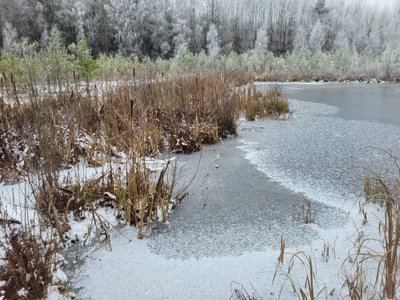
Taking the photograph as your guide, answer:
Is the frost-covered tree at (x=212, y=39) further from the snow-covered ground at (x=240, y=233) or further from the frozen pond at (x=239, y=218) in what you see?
the snow-covered ground at (x=240, y=233)

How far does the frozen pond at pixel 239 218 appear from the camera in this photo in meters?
1.65

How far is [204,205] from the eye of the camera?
2.49 m

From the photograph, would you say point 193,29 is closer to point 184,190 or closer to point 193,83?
point 193,83

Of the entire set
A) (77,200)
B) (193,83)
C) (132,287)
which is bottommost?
(132,287)

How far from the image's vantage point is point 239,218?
2293 millimetres

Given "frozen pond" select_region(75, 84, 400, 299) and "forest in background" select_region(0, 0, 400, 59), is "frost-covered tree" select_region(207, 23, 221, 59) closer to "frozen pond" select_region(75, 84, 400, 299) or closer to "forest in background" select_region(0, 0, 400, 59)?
"forest in background" select_region(0, 0, 400, 59)

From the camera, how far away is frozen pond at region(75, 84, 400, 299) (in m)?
1.65

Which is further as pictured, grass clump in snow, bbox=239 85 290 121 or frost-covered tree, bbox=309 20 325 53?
frost-covered tree, bbox=309 20 325 53

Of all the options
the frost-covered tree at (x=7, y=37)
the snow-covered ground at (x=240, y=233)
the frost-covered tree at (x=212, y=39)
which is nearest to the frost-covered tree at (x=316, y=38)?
the frost-covered tree at (x=212, y=39)

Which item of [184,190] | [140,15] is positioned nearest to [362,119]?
[184,190]

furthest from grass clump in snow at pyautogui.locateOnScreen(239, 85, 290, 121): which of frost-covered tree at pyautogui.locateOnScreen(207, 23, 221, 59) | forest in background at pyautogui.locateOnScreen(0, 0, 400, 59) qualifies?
frost-covered tree at pyautogui.locateOnScreen(207, 23, 221, 59)

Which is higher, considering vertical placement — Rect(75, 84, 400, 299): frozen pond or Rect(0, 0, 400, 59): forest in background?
Rect(0, 0, 400, 59): forest in background

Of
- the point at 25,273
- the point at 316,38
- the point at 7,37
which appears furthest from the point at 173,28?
the point at 25,273

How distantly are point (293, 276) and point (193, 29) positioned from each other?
126ft
